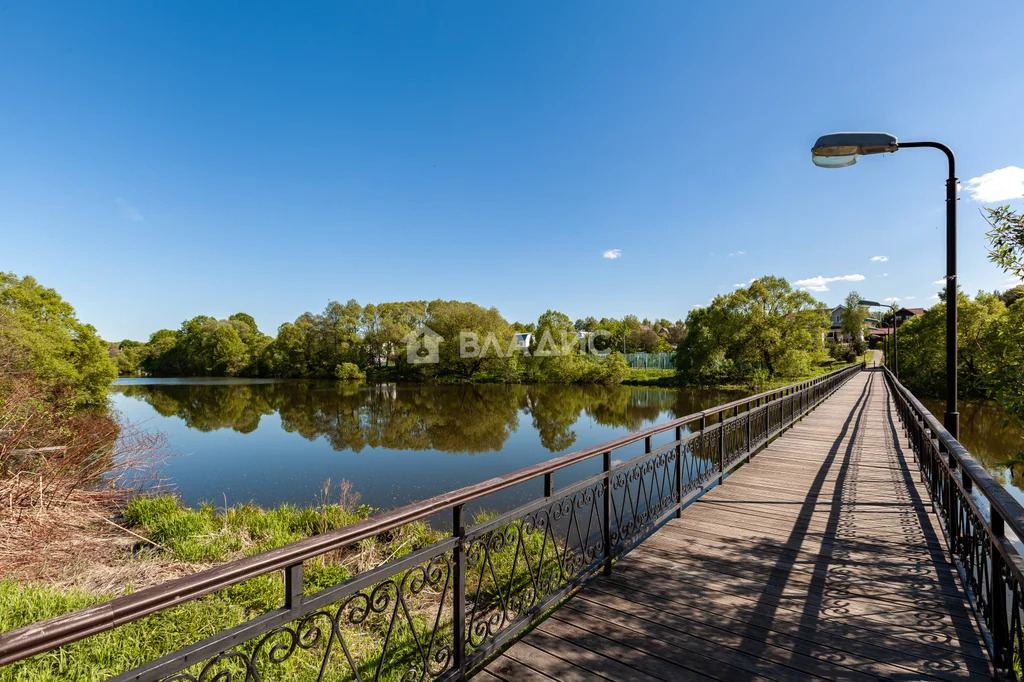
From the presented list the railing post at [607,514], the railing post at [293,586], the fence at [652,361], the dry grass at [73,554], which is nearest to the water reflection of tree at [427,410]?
the dry grass at [73,554]

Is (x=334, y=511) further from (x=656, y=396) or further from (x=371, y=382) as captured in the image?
(x=371, y=382)

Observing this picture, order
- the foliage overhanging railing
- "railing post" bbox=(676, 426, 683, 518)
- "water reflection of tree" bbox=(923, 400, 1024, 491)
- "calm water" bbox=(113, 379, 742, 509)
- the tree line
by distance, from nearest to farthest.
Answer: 1. the foliage overhanging railing
2. "railing post" bbox=(676, 426, 683, 518)
3. "water reflection of tree" bbox=(923, 400, 1024, 491)
4. "calm water" bbox=(113, 379, 742, 509)
5. the tree line

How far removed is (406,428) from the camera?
2253cm

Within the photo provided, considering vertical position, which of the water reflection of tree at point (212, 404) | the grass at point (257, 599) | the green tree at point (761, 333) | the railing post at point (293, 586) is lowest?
the water reflection of tree at point (212, 404)

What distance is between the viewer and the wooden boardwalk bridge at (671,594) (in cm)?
162

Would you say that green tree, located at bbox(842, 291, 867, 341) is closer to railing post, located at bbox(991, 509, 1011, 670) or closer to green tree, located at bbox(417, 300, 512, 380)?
green tree, located at bbox(417, 300, 512, 380)

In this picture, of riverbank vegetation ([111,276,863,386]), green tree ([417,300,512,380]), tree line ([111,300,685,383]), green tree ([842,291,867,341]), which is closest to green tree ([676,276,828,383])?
riverbank vegetation ([111,276,863,386])

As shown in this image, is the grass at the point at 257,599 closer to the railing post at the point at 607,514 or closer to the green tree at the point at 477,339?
the railing post at the point at 607,514

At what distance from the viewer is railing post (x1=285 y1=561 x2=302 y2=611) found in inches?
62.0

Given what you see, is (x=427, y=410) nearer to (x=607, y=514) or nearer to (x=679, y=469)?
(x=679, y=469)

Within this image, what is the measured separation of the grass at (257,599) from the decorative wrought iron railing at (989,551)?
2143mm

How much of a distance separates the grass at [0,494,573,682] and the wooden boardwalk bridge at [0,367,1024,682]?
74 millimetres

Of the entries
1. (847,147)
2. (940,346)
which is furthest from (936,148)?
(940,346)

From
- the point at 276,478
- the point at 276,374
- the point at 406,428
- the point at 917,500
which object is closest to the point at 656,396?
the point at 406,428
